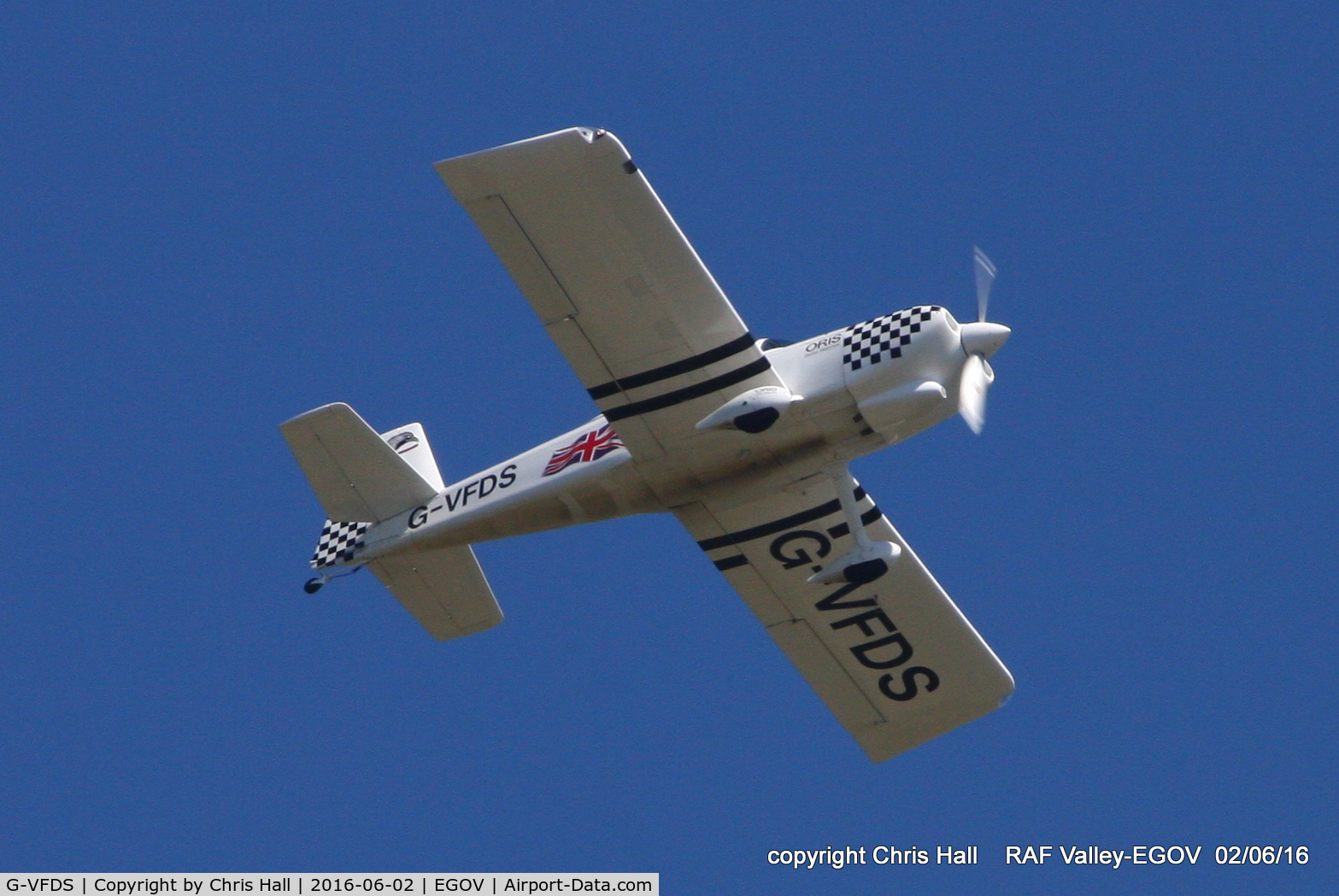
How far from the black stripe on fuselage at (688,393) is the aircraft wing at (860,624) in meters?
1.56

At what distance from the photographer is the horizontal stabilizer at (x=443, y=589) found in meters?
17.5

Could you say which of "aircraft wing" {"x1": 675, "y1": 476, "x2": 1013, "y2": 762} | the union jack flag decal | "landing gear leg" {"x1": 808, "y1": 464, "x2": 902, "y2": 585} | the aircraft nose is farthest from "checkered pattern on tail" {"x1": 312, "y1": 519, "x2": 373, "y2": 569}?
the aircraft nose

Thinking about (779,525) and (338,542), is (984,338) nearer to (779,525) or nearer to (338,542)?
(779,525)

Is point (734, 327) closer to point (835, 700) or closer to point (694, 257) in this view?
point (694, 257)

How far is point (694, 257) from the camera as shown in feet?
48.7

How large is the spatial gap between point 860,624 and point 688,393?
3.68 metres

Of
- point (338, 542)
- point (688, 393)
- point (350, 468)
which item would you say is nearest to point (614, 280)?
point (688, 393)

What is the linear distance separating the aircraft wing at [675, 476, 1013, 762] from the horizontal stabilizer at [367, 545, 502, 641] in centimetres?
216

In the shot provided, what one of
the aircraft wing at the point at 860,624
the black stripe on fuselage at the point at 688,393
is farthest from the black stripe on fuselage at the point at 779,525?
the black stripe on fuselage at the point at 688,393

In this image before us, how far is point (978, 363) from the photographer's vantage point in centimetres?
1537

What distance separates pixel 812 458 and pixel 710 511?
4.53 ft

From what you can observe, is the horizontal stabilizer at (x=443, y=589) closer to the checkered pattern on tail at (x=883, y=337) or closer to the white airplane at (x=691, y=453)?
the white airplane at (x=691, y=453)

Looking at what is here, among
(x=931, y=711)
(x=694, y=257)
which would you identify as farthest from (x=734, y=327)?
(x=931, y=711)
